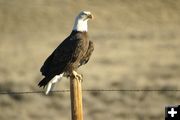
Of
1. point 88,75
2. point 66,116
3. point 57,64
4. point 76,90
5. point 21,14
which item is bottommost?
point 76,90

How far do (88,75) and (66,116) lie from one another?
1794mm

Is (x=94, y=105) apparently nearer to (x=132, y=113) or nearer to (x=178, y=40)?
(x=132, y=113)

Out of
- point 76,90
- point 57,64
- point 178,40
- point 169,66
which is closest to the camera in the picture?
point 76,90

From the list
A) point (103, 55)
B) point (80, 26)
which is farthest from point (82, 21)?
point (103, 55)

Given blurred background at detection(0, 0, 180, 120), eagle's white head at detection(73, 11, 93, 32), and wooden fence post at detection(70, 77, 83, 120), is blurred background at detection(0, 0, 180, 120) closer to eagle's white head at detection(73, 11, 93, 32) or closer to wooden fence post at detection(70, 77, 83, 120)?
eagle's white head at detection(73, 11, 93, 32)

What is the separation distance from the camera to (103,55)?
14438mm

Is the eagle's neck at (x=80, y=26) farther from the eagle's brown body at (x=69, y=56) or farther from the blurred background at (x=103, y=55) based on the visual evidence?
the blurred background at (x=103, y=55)

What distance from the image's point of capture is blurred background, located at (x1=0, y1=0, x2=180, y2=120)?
12148mm

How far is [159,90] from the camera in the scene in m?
12.7

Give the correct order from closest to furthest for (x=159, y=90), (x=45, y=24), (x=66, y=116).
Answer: (x=66, y=116), (x=159, y=90), (x=45, y=24)

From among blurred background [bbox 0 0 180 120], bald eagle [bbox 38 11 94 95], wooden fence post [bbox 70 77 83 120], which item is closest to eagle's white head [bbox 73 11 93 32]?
bald eagle [bbox 38 11 94 95]

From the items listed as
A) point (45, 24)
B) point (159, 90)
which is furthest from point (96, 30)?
point (159, 90)

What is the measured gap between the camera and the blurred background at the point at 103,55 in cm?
1215

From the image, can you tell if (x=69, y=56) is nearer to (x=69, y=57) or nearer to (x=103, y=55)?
(x=69, y=57)
